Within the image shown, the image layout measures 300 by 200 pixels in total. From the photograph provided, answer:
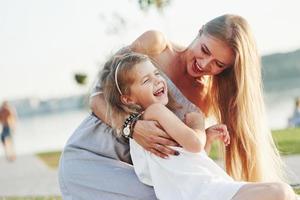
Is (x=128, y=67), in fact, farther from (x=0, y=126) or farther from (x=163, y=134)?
(x=0, y=126)

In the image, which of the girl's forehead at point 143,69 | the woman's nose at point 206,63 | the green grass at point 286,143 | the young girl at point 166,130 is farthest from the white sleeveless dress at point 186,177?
the green grass at point 286,143

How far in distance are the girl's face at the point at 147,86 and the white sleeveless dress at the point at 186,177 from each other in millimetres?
257

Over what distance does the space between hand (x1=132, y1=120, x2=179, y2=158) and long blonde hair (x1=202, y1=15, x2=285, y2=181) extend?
22.1 inches

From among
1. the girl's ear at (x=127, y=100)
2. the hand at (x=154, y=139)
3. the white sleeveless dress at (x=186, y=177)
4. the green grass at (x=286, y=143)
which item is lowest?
the green grass at (x=286, y=143)

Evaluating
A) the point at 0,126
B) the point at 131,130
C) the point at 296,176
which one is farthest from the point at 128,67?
the point at 0,126

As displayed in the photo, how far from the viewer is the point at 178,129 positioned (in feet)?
11.1

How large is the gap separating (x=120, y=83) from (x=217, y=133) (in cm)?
58

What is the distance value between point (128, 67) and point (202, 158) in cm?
59

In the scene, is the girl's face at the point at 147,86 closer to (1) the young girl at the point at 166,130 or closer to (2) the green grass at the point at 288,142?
(1) the young girl at the point at 166,130

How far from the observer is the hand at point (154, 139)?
11.3 ft

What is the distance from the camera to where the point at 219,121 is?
404 cm

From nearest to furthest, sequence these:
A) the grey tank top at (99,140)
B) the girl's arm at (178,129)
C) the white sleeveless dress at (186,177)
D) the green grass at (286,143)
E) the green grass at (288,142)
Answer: the white sleeveless dress at (186,177), the girl's arm at (178,129), the grey tank top at (99,140), the green grass at (286,143), the green grass at (288,142)

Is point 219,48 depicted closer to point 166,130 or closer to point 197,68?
point 197,68

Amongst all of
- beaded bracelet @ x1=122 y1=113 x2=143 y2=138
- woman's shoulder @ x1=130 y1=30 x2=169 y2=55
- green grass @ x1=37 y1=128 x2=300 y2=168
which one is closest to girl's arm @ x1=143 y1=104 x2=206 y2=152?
beaded bracelet @ x1=122 y1=113 x2=143 y2=138
